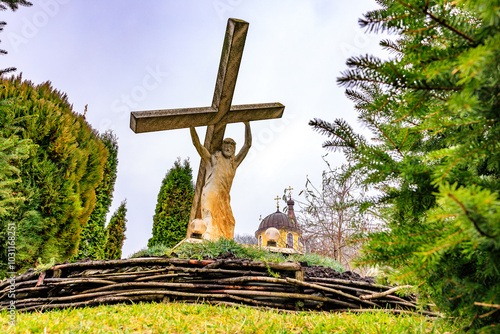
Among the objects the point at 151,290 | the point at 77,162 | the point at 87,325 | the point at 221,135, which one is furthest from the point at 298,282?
the point at 77,162

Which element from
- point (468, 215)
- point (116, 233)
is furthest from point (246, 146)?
point (468, 215)

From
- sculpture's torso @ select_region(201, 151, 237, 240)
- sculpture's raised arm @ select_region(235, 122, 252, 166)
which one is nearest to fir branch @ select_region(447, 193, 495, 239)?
sculpture's torso @ select_region(201, 151, 237, 240)

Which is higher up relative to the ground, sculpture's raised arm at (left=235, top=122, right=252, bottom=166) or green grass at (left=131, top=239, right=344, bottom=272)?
sculpture's raised arm at (left=235, top=122, right=252, bottom=166)

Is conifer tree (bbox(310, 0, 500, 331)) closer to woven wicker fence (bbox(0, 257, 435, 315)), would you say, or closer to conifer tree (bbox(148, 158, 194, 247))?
woven wicker fence (bbox(0, 257, 435, 315))

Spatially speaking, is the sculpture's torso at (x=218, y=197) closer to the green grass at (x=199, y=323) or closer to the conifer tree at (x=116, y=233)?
the green grass at (x=199, y=323)

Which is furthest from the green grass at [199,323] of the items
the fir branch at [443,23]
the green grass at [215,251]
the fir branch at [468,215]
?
the fir branch at [443,23]

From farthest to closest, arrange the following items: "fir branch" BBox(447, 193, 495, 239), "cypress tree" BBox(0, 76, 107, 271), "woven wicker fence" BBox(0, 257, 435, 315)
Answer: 1. "cypress tree" BBox(0, 76, 107, 271)
2. "woven wicker fence" BBox(0, 257, 435, 315)
3. "fir branch" BBox(447, 193, 495, 239)

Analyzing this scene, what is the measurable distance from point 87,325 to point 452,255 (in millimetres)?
2241

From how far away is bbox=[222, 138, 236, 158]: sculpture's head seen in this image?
5.81 metres

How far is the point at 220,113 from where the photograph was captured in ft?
17.9

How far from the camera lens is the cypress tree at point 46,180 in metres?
4.55

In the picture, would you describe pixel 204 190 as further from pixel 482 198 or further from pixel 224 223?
pixel 482 198

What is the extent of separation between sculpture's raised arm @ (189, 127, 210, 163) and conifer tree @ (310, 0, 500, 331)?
14.0ft

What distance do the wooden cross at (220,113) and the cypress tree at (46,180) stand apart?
1.40 meters
